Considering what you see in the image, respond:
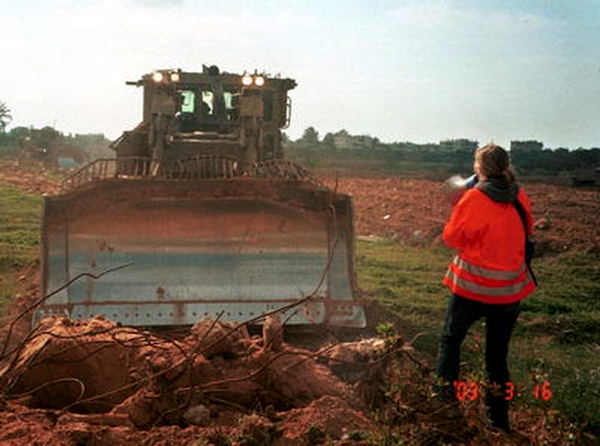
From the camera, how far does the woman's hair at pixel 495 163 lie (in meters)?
5.14

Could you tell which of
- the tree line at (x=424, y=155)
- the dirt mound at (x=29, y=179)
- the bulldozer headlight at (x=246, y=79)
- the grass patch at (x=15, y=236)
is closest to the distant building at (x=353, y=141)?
the tree line at (x=424, y=155)

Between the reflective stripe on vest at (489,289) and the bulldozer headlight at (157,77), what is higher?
the bulldozer headlight at (157,77)

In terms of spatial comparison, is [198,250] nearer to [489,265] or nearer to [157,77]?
[489,265]

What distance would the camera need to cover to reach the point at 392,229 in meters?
18.4

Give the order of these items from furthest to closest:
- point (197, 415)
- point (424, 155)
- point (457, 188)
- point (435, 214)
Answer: point (424, 155) < point (435, 214) < point (457, 188) < point (197, 415)

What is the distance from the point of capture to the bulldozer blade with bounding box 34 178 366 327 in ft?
23.0

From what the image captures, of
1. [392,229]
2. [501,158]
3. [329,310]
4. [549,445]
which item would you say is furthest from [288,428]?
[392,229]

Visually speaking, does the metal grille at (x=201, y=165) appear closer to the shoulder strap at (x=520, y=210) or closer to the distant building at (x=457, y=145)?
the shoulder strap at (x=520, y=210)

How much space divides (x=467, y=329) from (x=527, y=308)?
4859 millimetres

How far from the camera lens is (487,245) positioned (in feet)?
16.7

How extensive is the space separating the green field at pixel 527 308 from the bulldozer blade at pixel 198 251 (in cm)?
131

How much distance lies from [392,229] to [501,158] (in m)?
13.3

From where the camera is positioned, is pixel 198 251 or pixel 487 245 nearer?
pixel 487 245
